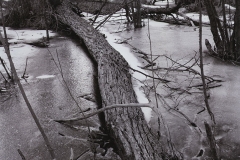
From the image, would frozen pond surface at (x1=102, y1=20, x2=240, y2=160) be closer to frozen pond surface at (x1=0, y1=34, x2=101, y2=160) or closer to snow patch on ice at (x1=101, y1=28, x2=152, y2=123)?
snow patch on ice at (x1=101, y1=28, x2=152, y2=123)

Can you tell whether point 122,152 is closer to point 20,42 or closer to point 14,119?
point 14,119

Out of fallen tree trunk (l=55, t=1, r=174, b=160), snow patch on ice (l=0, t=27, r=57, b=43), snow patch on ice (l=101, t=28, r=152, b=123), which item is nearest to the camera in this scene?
Answer: fallen tree trunk (l=55, t=1, r=174, b=160)

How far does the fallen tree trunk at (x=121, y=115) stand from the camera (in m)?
1.69

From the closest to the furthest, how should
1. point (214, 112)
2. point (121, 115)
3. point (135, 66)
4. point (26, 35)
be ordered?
point (121, 115), point (214, 112), point (135, 66), point (26, 35)

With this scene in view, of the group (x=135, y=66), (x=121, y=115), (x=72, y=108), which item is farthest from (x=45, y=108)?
(x=135, y=66)

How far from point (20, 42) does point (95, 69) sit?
2.77m

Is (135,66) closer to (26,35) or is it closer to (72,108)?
(72,108)

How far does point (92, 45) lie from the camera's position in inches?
165

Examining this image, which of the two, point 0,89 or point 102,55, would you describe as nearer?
point 0,89

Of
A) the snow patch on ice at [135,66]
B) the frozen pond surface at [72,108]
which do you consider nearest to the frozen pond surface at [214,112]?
the frozen pond surface at [72,108]

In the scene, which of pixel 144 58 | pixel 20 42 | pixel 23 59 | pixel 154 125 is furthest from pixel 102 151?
pixel 20 42

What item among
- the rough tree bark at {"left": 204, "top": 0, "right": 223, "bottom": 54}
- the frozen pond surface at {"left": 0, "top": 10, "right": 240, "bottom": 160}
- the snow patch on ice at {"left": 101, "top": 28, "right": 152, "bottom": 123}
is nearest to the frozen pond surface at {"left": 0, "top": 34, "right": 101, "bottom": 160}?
the frozen pond surface at {"left": 0, "top": 10, "right": 240, "bottom": 160}

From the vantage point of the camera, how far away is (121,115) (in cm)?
205

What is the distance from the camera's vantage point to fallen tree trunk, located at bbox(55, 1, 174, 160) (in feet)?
5.53
